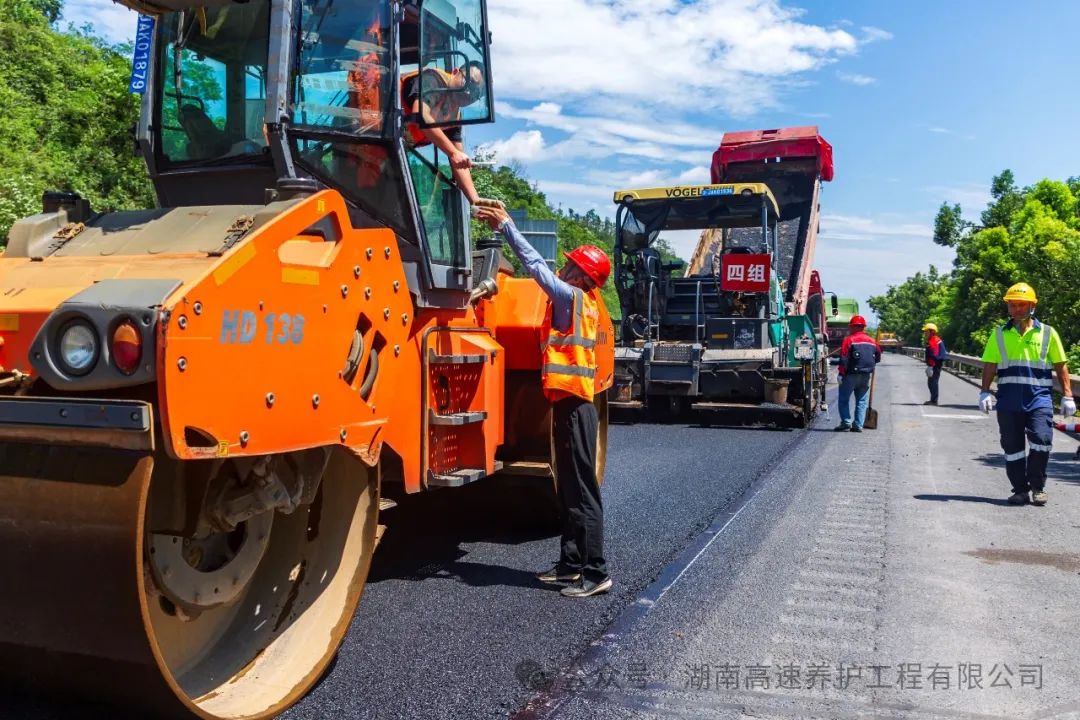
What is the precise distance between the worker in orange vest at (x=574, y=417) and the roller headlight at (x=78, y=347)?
2.33 m

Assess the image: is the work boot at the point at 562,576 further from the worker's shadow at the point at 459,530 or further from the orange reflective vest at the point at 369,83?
the orange reflective vest at the point at 369,83

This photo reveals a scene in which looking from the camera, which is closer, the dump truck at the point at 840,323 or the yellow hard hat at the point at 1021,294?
the yellow hard hat at the point at 1021,294

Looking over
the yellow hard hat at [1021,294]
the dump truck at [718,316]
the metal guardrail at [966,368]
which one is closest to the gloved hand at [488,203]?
the yellow hard hat at [1021,294]

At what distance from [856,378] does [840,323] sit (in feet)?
76.2

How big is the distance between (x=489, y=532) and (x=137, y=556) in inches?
141

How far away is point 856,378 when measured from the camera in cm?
1241

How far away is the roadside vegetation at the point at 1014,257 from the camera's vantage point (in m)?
21.4

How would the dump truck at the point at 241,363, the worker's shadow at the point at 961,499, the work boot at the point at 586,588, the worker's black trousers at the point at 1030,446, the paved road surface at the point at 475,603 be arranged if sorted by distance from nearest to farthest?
the dump truck at the point at 241,363 < the paved road surface at the point at 475,603 < the work boot at the point at 586,588 < the worker's black trousers at the point at 1030,446 < the worker's shadow at the point at 961,499

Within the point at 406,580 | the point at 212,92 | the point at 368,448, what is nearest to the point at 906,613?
the point at 406,580

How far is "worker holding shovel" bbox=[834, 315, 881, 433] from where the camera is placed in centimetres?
1236

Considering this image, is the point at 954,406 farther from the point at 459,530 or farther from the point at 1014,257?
the point at 1014,257

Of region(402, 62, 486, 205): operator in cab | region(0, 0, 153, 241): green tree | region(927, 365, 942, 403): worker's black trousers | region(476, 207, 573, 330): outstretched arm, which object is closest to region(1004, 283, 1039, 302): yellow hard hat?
region(476, 207, 573, 330): outstretched arm

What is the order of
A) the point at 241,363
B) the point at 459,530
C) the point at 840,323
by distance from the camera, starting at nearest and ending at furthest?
1. the point at 241,363
2. the point at 459,530
3. the point at 840,323

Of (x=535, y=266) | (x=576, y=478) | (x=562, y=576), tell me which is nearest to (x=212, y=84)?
(x=535, y=266)
